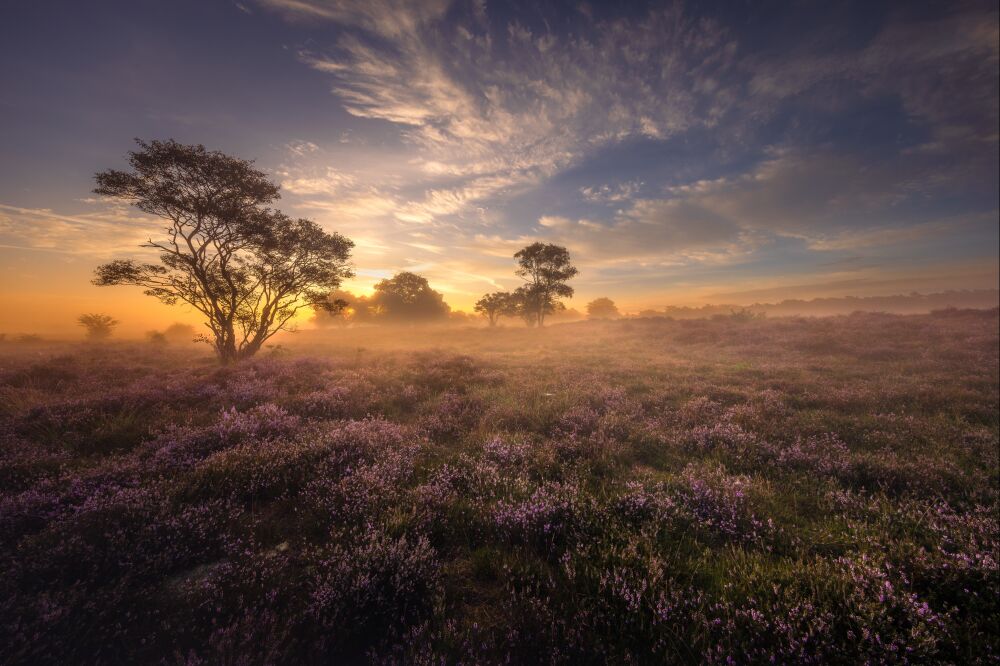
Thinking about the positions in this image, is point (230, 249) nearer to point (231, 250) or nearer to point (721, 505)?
point (231, 250)

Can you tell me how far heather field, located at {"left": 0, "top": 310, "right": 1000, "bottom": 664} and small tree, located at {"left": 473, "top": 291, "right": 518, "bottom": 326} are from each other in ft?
182

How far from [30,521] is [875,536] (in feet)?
30.5

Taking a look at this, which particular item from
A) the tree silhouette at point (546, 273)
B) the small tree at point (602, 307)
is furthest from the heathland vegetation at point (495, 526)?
the small tree at point (602, 307)

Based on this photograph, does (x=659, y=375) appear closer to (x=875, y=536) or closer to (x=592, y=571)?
(x=875, y=536)

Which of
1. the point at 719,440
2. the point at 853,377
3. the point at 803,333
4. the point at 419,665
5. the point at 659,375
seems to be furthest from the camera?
the point at 803,333

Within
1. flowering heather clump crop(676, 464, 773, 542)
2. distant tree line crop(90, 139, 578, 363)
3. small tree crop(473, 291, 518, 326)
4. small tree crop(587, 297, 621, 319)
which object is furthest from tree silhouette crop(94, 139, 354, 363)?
small tree crop(587, 297, 621, 319)

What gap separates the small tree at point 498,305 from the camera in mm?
63812

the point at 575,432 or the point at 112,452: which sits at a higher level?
the point at 112,452

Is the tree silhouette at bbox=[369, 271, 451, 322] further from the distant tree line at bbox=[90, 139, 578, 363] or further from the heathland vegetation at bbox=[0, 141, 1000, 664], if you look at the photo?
the heathland vegetation at bbox=[0, 141, 1000, 664]

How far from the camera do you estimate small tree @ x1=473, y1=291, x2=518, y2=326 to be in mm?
63812

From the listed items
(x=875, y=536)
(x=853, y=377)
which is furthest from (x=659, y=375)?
(x=875, y=536)

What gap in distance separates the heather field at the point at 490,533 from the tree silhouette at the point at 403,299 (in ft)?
185

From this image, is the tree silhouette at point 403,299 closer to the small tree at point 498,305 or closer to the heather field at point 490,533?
the small tree at point 498,305

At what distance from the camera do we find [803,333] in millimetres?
24812
